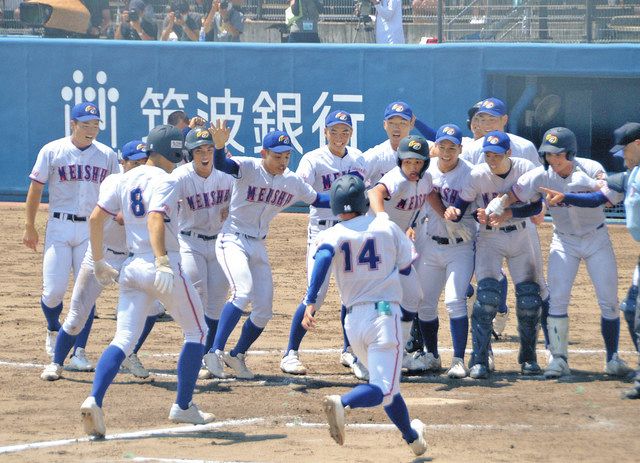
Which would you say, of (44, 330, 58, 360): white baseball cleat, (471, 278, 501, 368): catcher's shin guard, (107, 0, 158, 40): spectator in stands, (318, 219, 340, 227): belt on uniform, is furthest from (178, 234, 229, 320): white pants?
(107, 0, 158, 40): spectator in stands

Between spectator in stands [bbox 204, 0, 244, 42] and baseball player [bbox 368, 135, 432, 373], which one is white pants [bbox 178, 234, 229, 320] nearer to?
baseball player [bbox 368, 135, 432, 373]

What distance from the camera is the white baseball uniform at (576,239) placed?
8781 millimetres

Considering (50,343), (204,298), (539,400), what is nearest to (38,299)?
(50,343)

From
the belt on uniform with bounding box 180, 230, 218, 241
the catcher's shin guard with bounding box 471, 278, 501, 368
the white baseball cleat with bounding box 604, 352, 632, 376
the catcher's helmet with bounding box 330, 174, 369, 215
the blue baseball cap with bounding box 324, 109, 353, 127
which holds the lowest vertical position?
the white baseball cleat with bounding box 604, 352, 632, 376

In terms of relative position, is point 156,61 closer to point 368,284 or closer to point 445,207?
point 445,207

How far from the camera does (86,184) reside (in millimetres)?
9531

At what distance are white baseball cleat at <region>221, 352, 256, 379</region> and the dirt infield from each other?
10 cm

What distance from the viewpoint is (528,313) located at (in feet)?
29.3

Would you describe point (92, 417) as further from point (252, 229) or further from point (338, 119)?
point (338, 119)

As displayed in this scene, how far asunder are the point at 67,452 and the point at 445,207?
358 cm

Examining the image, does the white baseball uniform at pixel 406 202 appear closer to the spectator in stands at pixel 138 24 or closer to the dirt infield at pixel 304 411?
the dirt infield at pixel 304 411

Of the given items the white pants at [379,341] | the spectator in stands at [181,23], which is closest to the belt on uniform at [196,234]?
the white pants at [379,341]

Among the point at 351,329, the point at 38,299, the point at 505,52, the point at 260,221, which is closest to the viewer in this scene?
the point at 351,329

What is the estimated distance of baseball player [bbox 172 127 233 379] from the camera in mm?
8812
